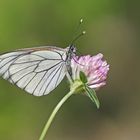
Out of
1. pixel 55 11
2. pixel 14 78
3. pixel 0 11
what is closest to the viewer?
pixel 14 78

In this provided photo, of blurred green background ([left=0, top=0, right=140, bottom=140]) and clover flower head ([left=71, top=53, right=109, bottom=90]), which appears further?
blurred green background ([left=0, top=0, right=140, bottom=140])

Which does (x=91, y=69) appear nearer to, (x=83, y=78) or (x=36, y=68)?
(x=83, y=78)

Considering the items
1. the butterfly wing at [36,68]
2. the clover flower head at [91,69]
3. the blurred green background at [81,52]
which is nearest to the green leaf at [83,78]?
the clover flower head at [91,69]

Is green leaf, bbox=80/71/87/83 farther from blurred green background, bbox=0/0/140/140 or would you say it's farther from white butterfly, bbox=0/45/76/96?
blurred green background, bbox=0/0/140/140

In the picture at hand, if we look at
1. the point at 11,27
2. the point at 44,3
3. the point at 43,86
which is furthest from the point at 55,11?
the point at 43,86

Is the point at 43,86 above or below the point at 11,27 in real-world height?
below

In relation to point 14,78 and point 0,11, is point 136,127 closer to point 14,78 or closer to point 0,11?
point 0,11

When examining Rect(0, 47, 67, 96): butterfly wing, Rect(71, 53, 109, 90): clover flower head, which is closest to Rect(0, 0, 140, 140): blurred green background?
Rect(0, 47, 67, 96): butterfly wing
